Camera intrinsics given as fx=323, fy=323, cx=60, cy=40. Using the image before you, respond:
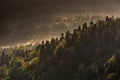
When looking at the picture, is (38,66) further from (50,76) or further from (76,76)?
(76,76)

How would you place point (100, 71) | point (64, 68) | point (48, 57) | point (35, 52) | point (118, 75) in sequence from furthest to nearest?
point (35, 52) < point (48, 57) < point (64, 68) < point (100, 71) < point (118, 75)

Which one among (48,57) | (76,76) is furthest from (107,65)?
(48,57)

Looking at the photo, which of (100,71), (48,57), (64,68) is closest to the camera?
(100,71)

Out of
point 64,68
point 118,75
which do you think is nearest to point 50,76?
point 64,68

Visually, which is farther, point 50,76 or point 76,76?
point 50,76

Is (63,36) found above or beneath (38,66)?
above

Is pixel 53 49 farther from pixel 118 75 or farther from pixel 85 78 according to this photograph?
pixel 118 75
